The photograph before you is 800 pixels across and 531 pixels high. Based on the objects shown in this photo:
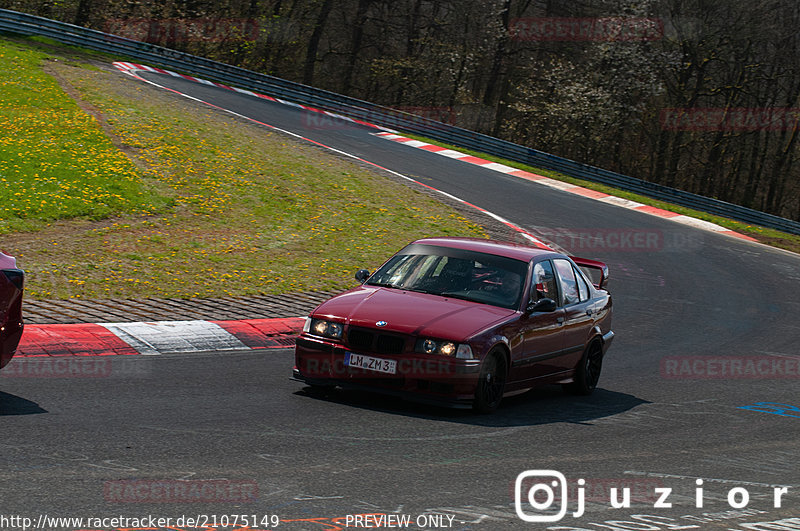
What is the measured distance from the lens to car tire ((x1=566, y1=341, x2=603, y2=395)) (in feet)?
32.3

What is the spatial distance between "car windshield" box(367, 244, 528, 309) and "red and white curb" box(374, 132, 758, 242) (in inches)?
779

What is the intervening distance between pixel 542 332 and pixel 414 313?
4.97 feet

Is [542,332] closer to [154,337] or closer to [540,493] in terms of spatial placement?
[540,493]

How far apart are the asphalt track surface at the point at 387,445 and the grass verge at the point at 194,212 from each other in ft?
13.1

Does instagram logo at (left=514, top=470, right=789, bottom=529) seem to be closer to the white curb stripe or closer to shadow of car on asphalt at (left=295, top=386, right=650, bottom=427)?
shadow of car on asphalt at (left=295, top=386, right=650, bottom=427)

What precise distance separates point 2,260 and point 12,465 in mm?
2061

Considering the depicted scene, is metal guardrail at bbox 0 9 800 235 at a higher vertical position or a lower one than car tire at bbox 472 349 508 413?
higher

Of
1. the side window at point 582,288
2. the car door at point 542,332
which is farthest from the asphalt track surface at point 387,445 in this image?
the side window at point 582,288

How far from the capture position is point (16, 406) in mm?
6891

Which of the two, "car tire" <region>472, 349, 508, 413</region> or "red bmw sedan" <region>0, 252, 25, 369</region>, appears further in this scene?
"car tire" <region>472, 349, 508, 413</region>

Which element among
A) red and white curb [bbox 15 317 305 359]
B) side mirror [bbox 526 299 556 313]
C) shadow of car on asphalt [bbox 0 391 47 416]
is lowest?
red and white curb [bbox 15 317 305 359]

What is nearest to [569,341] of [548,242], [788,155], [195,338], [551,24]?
[195,338]

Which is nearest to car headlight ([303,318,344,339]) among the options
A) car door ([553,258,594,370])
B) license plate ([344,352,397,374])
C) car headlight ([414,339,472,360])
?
license plate ([344,352,397,374])

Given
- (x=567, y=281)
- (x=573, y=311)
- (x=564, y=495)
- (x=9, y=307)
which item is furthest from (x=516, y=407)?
(x=9, y=307)
